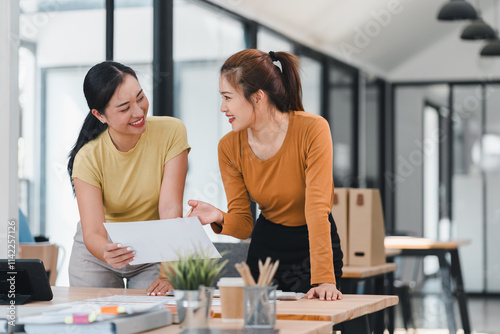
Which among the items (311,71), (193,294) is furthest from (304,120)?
(311,71)

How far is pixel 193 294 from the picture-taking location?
4.96 ft

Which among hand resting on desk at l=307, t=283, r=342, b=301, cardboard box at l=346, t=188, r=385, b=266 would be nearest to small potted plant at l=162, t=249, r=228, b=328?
hand resting on desk at l=307, t=283, r=342, b=301

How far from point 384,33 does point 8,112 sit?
521 centimetres

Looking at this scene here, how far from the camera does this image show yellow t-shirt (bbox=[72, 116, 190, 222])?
7.63 feet

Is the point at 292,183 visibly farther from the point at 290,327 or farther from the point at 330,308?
the point at 290,327

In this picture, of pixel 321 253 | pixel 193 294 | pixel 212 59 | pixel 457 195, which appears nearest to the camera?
pixel 193 294

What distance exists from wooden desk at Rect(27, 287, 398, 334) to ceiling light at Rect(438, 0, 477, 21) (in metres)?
3.54

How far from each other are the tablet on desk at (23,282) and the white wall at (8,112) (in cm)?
130

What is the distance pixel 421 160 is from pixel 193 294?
783cm

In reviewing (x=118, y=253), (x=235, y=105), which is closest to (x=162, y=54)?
(x=235, y=105)

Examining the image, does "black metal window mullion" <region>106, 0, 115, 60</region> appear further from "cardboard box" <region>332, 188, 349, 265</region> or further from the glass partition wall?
the glass partition wall

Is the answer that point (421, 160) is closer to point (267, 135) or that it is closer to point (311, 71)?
point (311, 71)

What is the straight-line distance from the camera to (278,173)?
2.18 metres

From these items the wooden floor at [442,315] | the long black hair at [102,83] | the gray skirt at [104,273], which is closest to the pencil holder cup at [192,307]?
the gray skirt at [104,273]
